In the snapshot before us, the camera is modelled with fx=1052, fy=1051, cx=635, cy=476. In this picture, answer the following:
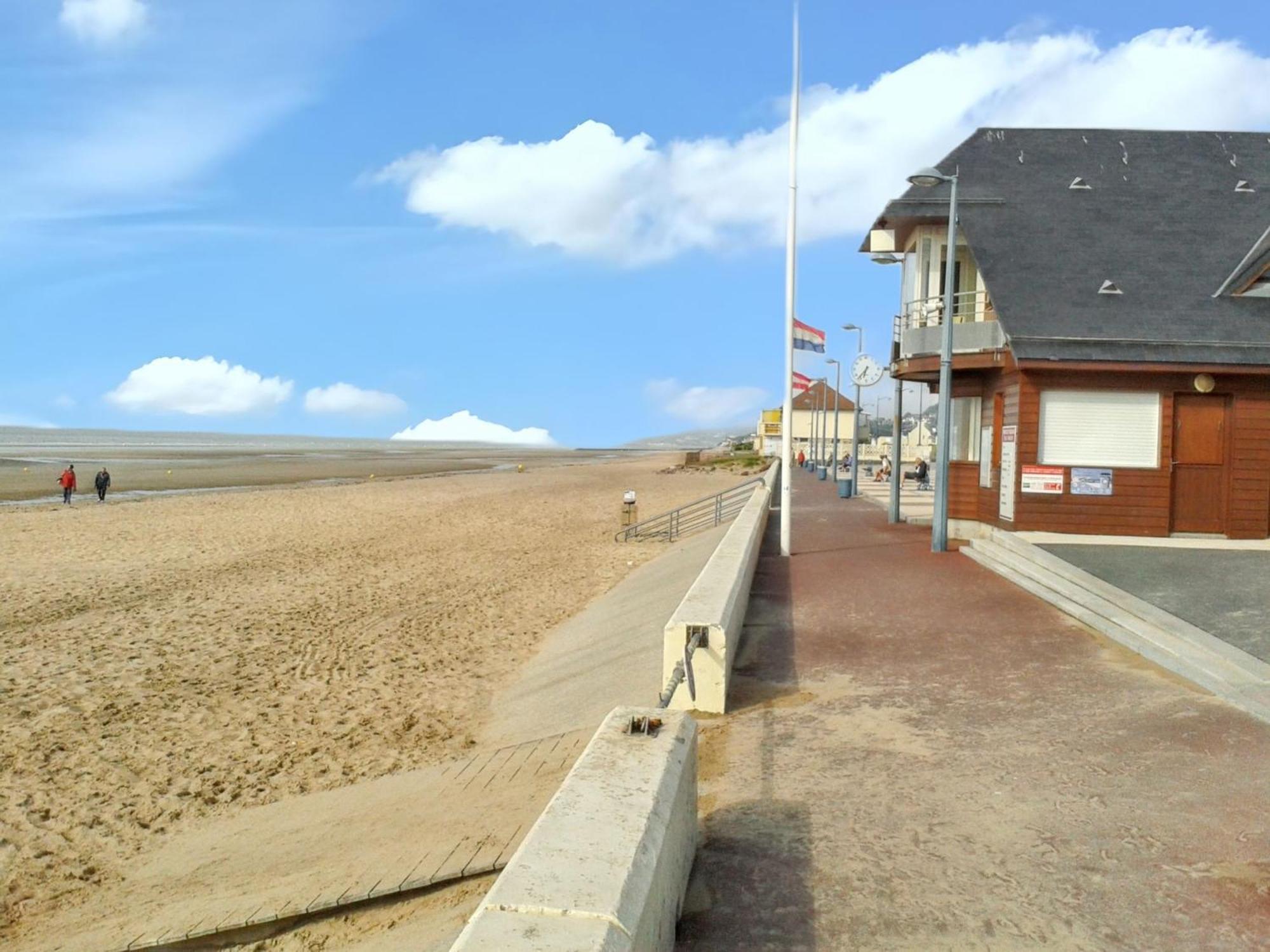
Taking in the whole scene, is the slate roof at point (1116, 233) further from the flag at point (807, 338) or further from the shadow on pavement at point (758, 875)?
the shadow on pavement at point (758, 875)

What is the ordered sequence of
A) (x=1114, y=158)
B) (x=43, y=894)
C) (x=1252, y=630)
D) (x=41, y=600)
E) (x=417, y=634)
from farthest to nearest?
(x=1114, y=158) < (x=41, y=600) < (x=417, y=634) < (x=1252, y=630) < (x=43, y=894)

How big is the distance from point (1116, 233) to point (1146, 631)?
12079 mm

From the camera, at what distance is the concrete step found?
8.00 metres

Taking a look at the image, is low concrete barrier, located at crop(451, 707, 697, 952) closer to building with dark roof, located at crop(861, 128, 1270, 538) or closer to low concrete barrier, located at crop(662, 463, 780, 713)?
low concrete barrier, located at crop(662, 463, 780, 713)

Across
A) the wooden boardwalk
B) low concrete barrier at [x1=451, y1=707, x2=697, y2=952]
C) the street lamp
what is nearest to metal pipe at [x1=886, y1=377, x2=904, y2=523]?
the street lamp

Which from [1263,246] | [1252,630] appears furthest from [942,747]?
[1263,246]

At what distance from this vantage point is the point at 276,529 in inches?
1180

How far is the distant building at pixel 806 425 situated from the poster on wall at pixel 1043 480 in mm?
74745

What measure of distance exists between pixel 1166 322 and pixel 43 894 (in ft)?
56.7

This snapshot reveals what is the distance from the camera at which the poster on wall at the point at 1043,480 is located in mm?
17109

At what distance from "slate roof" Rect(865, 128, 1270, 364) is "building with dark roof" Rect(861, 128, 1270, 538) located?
0.04 meters

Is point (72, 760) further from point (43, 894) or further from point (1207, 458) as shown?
point (1207, 458)

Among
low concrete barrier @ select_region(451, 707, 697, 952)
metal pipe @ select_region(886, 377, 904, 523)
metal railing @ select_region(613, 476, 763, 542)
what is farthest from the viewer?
metal railing @ select_region(613, 476, 763, 542)

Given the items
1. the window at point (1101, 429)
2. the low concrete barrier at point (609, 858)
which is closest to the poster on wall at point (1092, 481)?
the window at point (1101, 429)
